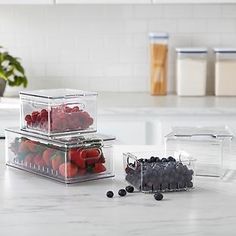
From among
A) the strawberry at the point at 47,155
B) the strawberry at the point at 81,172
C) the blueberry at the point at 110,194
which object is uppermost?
the strawberry at the point at 47,155

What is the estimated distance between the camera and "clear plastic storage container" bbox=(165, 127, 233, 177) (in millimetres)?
2207

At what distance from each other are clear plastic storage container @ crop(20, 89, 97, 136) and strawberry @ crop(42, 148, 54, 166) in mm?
58

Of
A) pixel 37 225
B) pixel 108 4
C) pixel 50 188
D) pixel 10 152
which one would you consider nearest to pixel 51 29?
pixel 108 4

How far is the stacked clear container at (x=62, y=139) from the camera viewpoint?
7.01 ft

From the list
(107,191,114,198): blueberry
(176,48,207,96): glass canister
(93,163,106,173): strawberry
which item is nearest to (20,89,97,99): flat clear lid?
(93,163,106,173): strawberry

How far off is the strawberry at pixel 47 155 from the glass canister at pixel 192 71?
2341 millimetres

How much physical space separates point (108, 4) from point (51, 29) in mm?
424

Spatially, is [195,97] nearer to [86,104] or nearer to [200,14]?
[200,14]

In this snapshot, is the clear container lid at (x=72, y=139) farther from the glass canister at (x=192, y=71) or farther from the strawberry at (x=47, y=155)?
the glass canister at (x=192, y=71)

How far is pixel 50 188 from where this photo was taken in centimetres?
211

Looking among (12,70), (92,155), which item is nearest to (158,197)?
(92,155)

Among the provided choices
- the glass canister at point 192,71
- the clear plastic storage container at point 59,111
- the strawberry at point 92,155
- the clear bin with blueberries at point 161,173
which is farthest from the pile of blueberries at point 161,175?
the glass canister at point 192,71

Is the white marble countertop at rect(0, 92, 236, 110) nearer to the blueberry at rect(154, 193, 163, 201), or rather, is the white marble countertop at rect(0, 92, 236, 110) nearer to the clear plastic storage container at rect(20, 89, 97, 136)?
the clear plastic storage container at rect(20, 89, 97, 136)

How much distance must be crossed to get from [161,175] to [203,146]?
25 cm
